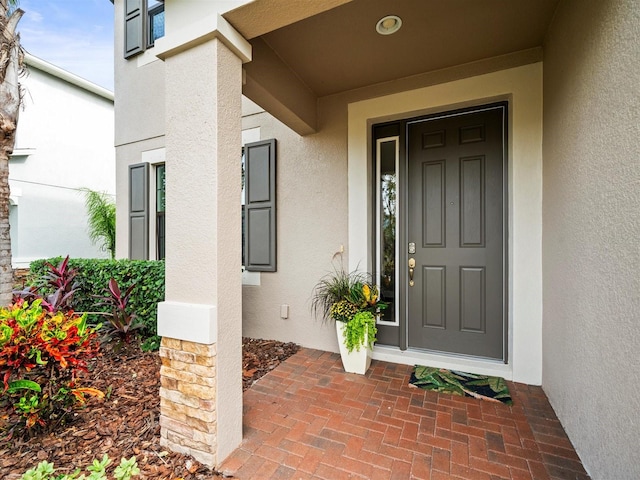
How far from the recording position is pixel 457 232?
2.90 m

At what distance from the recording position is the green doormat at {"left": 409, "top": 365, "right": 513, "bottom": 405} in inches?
93.7

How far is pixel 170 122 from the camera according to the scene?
5.89 feet

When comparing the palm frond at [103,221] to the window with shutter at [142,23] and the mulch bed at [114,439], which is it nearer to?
the window with shutter at [142,23]

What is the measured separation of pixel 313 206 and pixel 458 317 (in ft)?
A: 6.36

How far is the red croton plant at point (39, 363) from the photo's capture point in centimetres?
167

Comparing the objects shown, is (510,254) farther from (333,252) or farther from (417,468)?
(417,468)

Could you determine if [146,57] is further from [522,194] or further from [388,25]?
[522,194]

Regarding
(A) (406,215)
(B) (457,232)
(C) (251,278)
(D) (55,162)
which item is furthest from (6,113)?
(D) (55,162)

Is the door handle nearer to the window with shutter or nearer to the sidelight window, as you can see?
the sidelight window

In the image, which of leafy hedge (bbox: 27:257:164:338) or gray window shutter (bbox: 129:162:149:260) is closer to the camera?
leafy hedge (bbox: 27:257:164:338)

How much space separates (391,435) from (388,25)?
9.75 feet

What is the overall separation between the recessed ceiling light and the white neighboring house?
7.18 meters

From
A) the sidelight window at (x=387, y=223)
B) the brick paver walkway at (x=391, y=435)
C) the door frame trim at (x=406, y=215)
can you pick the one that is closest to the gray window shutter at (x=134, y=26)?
the door frame trim at (x=406, y=215)

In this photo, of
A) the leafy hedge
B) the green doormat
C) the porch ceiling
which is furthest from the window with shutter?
the green doormat
